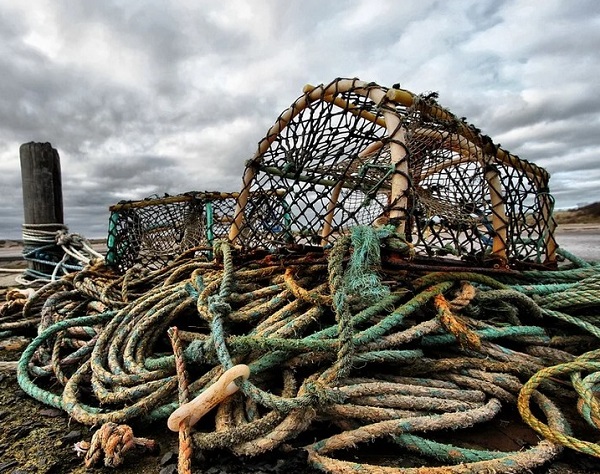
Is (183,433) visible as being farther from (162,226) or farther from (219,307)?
(162,226)

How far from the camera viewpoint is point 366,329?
57.2 inches

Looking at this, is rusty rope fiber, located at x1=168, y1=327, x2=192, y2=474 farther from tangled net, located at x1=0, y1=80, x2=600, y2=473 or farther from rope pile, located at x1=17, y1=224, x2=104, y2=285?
rope pile, located at x1=17, y1=224, x2=104, y2=285

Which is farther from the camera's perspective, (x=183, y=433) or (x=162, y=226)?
(x=162, y=226)

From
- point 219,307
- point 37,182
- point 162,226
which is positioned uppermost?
point 37,182

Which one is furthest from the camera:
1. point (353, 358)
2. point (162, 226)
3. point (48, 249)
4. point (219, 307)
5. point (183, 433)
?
point (48, 249)

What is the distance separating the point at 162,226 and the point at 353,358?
2.93m

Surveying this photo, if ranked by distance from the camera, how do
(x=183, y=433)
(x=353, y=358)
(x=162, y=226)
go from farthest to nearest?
(x=162, y=226) → (x=353, y=358) → (x=183, y=433)

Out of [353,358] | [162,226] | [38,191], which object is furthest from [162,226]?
[353,358]

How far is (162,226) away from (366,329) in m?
2.85

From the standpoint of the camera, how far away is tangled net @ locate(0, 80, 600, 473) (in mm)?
1205

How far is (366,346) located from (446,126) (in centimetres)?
125

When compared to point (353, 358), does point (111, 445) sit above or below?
below

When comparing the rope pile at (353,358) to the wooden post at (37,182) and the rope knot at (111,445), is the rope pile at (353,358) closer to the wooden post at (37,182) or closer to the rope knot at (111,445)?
the rope knot at (111,445)

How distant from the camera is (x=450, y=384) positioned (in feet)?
4.60
